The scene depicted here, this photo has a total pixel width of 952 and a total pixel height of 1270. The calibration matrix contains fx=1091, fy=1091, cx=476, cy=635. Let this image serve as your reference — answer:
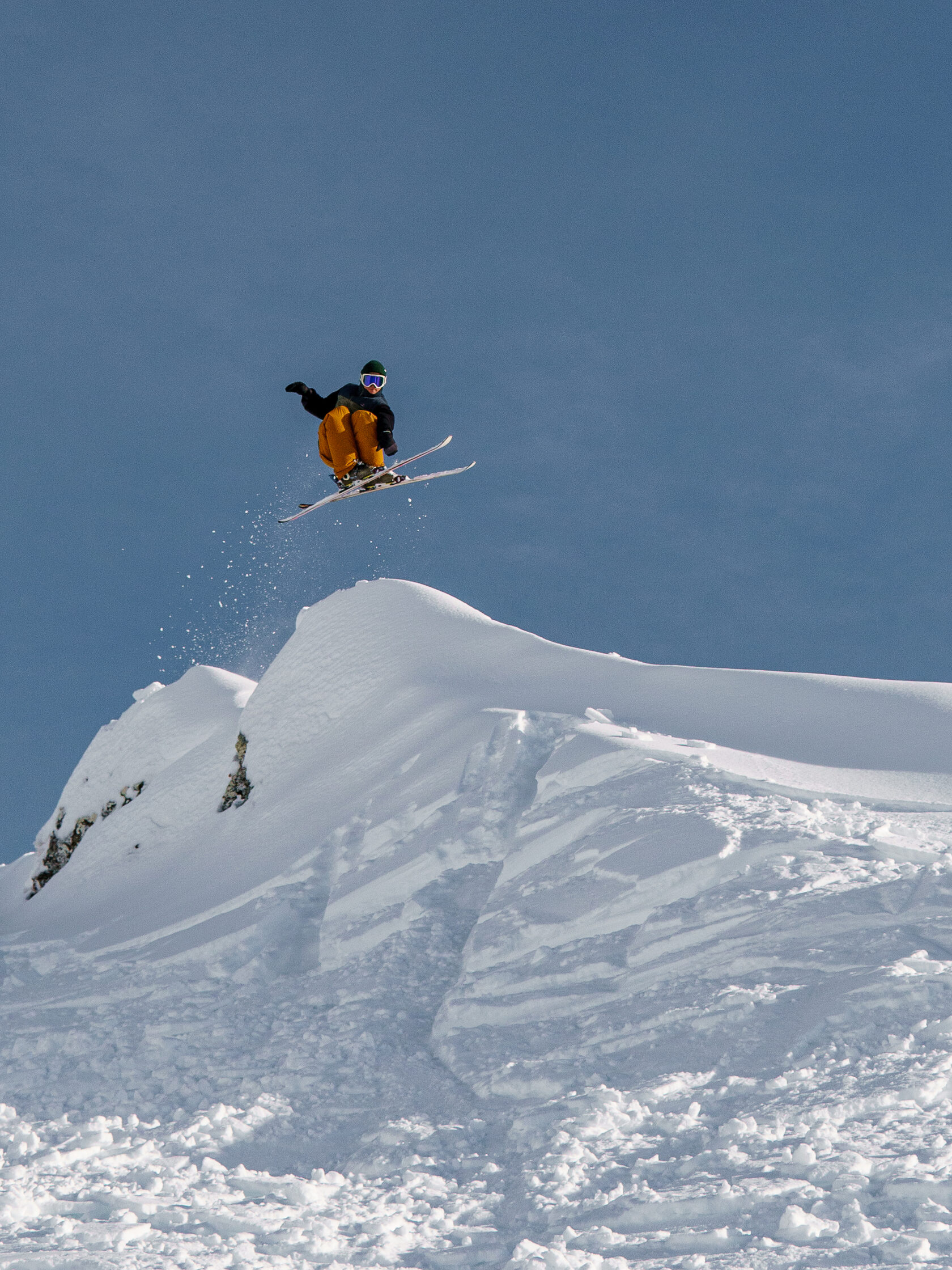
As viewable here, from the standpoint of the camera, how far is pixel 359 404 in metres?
17.4

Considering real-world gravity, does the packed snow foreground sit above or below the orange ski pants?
below

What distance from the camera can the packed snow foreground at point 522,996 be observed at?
5789 mm

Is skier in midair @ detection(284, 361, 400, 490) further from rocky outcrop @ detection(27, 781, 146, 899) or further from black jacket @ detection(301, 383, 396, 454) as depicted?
rocky outcrop @ detection(27, 781, 146, 899)

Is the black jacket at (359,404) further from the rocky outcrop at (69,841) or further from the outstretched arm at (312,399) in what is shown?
the rocky outcrop at (69,841)

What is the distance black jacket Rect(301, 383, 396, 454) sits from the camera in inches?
686

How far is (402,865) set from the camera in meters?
11.8

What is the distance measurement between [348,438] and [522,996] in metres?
10.9

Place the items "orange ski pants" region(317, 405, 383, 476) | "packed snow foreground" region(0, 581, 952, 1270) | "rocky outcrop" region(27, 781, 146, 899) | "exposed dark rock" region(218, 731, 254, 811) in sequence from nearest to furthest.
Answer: "packed snow foreground" region(0, 581, 952, 1270)
"exposed dark rock" region(218, 731, 254, 811)
"orange ski pants" region(317, 405, 383, 476)
"rocky outcrop" region(27, 781, 146, 899)

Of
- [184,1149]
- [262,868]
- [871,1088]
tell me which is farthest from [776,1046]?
[262,868]

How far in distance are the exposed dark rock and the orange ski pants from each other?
490cm

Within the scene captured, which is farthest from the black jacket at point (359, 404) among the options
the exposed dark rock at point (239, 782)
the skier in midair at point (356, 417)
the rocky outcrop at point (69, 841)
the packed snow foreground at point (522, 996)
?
the rocky outcrop at point (69, 841)

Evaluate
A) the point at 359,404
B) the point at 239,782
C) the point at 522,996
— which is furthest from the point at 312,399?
the point at 522,996

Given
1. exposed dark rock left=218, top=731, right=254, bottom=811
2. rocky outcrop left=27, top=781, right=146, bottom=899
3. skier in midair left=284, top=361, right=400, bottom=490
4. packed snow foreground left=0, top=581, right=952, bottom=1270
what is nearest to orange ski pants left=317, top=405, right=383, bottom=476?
skier in midair left=284, top=361, right=400, bottom=490

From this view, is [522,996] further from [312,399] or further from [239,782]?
[312,399]
